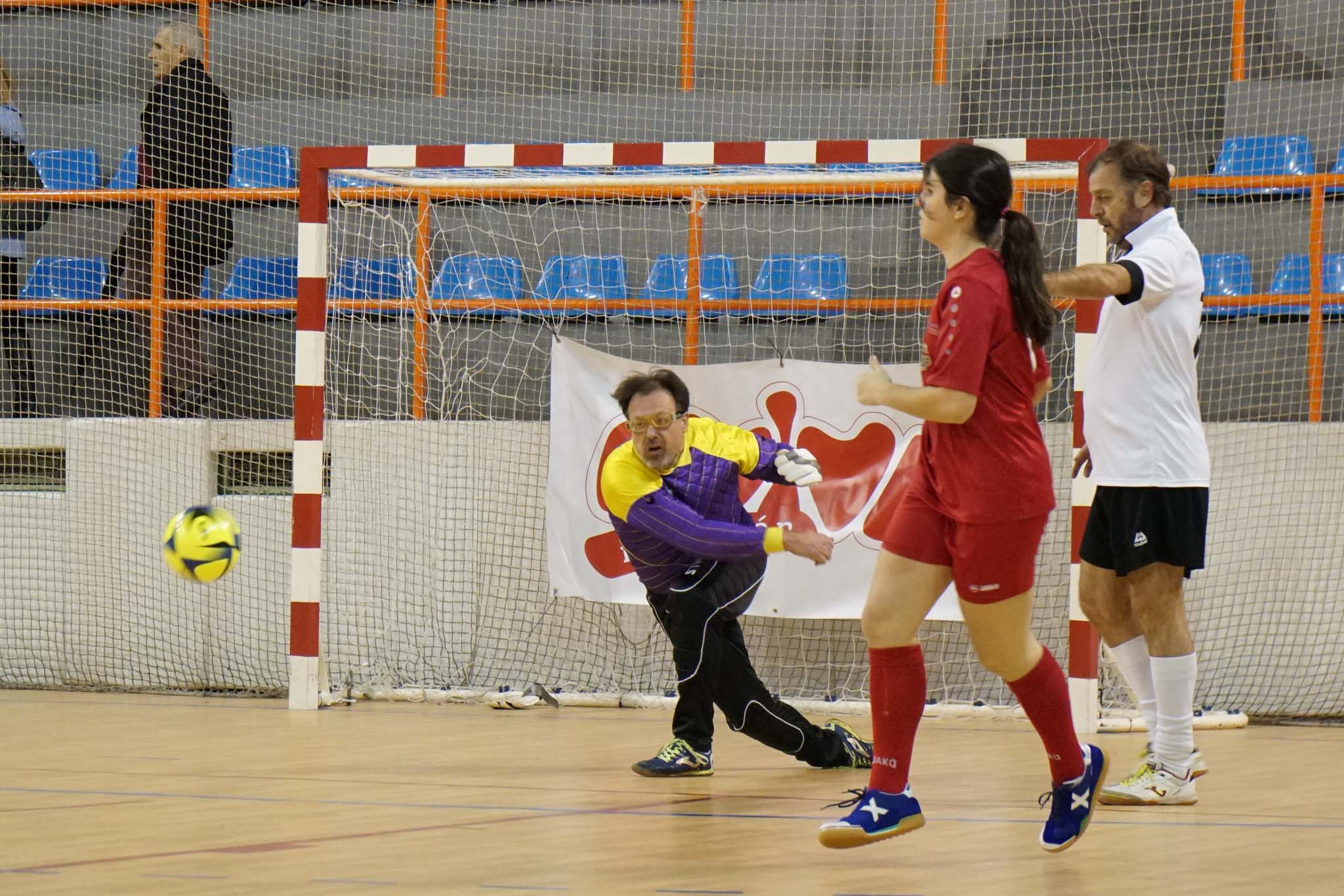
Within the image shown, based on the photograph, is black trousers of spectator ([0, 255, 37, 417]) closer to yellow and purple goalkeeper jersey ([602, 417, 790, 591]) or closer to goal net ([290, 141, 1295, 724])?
goal net ([290, 141, 1295, 724])

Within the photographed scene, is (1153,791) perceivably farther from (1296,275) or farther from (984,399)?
(1296,275)

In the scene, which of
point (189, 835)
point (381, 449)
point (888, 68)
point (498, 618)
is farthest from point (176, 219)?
point (189, 835)

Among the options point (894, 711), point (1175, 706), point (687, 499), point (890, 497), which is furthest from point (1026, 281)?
point (890, 497)

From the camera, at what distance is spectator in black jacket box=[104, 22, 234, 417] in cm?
938

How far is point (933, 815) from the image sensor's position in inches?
185

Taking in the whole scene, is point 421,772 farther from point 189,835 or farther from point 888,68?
point 888,68

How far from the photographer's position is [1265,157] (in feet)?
31.1

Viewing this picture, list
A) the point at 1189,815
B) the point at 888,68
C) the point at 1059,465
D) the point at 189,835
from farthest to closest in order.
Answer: the point at 888,68, the point at 1059,465, the point at 1189,815, the point at 189,835

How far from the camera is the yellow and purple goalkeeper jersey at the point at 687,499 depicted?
5.40 metres

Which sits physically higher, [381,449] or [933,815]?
[381,449]

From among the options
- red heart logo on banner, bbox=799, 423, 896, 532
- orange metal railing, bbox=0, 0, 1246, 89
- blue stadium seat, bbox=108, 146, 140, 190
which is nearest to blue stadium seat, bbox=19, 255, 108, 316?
blue stadium seat, bbox=108, 146, 140, 190

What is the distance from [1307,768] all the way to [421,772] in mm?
3195

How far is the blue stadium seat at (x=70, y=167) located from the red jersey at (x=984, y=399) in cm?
870

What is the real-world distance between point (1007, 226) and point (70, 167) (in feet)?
29.4
